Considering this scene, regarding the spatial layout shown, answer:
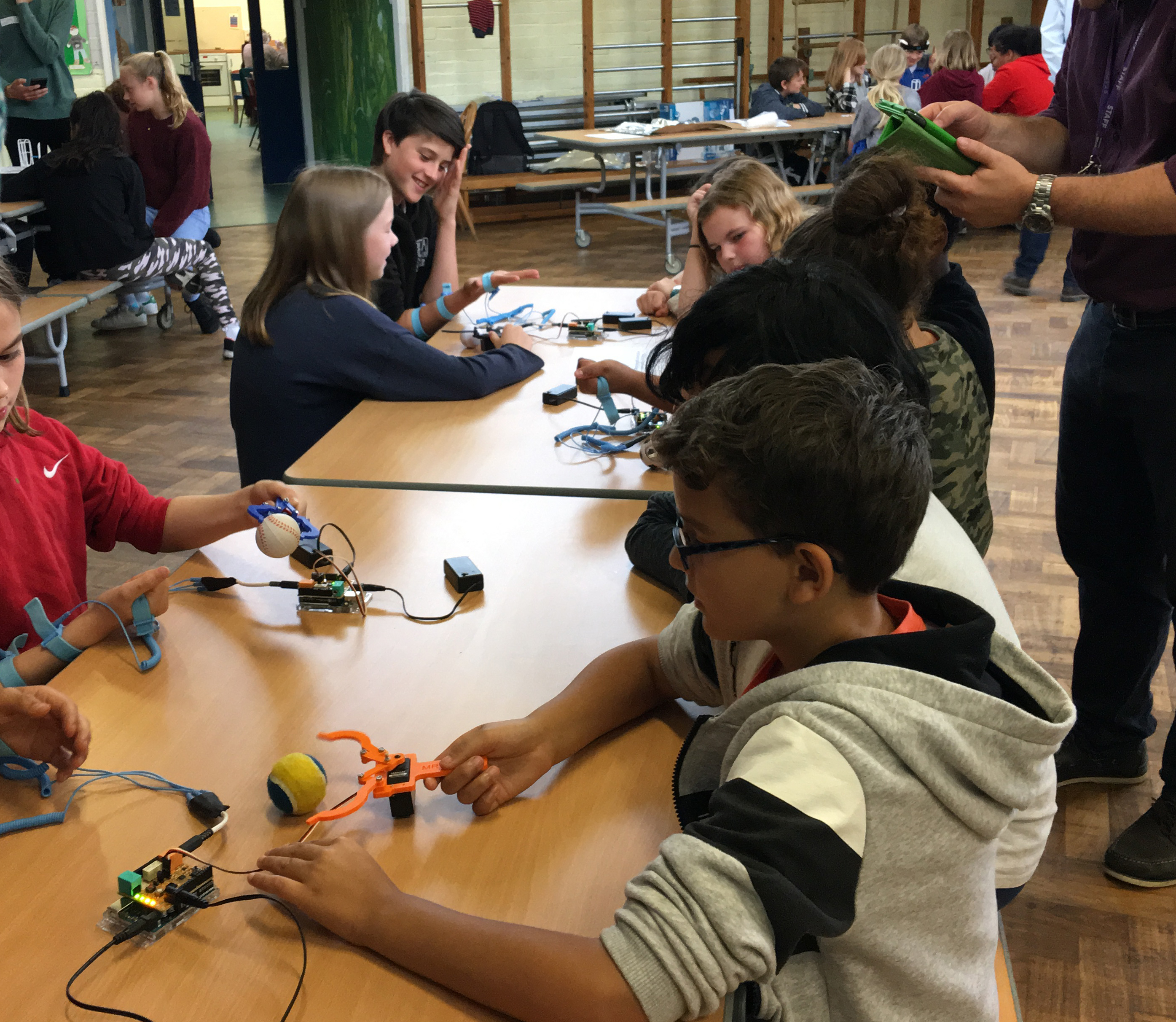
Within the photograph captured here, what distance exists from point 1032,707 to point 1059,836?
51.8 inches

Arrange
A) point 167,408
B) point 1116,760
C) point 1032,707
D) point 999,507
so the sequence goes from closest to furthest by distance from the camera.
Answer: point 1032,707 → point 1116,760 → point 999,507 → point 167,408

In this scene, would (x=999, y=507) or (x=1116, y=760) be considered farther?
(x=999, y=507)

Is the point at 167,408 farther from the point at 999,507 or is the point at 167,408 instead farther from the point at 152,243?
the point at 999,507

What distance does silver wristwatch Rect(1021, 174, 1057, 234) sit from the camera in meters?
1.53

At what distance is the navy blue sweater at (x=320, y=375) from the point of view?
2.18m

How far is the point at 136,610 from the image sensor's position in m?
1.33

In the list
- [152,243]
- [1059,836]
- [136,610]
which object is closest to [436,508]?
[136,610]

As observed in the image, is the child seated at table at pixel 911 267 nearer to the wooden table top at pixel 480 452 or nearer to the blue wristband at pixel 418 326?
the wooden table top at pixel 480 452

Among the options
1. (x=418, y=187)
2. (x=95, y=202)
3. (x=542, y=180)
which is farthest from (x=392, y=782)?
(x=542, y=180)

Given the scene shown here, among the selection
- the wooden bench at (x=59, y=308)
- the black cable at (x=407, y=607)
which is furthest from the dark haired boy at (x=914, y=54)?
the black cable at (x=407, y=607)

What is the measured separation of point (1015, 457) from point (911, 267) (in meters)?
2.55

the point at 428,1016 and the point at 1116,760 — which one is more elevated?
the point at 428,1016

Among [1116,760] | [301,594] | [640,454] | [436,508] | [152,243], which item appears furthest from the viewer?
[152,243]

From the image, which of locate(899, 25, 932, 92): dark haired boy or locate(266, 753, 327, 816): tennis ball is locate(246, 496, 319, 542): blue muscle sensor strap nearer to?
locate(266, 753, 327, 816): tennis ball
